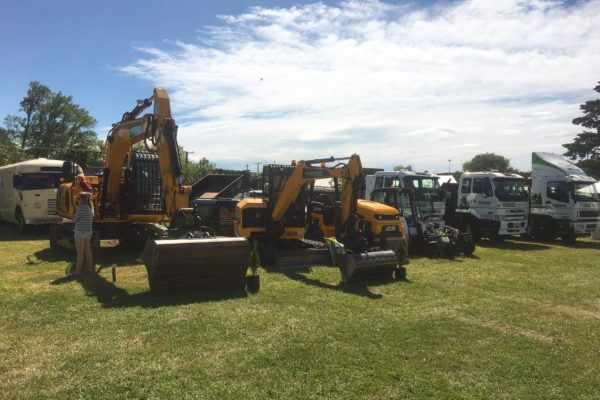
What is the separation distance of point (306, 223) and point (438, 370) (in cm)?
745

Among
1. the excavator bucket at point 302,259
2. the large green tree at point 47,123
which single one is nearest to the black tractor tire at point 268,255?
the excavator bucket at point 302,259

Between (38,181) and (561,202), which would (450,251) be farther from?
(38,181)

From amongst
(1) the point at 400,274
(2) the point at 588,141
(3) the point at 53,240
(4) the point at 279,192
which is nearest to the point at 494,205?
(1) the point at 400,274

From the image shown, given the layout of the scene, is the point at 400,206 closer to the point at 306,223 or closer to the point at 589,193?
the point at 306,223

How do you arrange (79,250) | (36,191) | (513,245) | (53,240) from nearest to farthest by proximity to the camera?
1. (79,250)
2. (53,240)
3. (513,245)
4. (36,191)

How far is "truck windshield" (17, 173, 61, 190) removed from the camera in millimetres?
16938

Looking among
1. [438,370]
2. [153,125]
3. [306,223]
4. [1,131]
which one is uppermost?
[1,131]

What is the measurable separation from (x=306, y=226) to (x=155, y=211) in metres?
4.20

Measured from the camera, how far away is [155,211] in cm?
1272

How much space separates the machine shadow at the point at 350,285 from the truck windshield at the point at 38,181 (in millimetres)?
11670

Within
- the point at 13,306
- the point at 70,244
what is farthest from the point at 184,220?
the point at 70,244

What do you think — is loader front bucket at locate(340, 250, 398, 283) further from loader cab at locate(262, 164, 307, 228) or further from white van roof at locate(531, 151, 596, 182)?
white van roof at locate(531, 151, 596, 182)

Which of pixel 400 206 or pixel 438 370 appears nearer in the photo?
pixel 438 370

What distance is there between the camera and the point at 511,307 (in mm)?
7469
